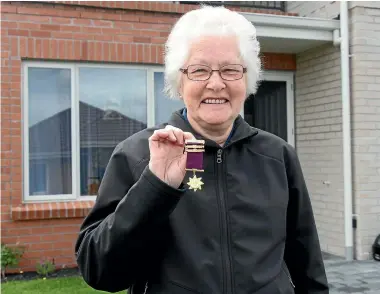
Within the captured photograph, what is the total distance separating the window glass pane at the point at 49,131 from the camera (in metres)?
6.13

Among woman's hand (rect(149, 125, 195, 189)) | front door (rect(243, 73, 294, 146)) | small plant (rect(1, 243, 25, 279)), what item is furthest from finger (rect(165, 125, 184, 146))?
front door (rect(243, 73, 294, 146))

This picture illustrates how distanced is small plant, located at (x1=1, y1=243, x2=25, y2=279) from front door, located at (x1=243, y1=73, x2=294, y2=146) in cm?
393

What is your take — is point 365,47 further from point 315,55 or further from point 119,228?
point 119,228

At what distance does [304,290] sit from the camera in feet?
6.57

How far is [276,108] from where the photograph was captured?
770 cm

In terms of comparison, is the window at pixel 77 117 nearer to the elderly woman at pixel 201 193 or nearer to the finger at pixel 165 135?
the elderly woman at pixel 201 193

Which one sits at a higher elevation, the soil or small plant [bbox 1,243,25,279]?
small plant [bbox 1,243,25,279]

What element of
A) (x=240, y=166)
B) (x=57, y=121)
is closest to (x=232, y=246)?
(x=240, y=166)

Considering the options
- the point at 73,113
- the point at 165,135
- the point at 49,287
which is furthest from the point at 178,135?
the point at 73,113

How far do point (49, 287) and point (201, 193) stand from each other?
397 centimetres

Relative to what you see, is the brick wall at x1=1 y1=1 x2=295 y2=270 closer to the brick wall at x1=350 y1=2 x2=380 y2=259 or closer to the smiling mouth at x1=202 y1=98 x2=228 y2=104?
the brick wall at x1=350 y1=2 x2=380 y2=259

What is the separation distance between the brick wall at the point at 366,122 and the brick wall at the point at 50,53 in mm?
2701

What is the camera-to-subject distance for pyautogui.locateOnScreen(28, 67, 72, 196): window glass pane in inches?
241

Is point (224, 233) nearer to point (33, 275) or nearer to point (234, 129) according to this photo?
point (234, 129)
